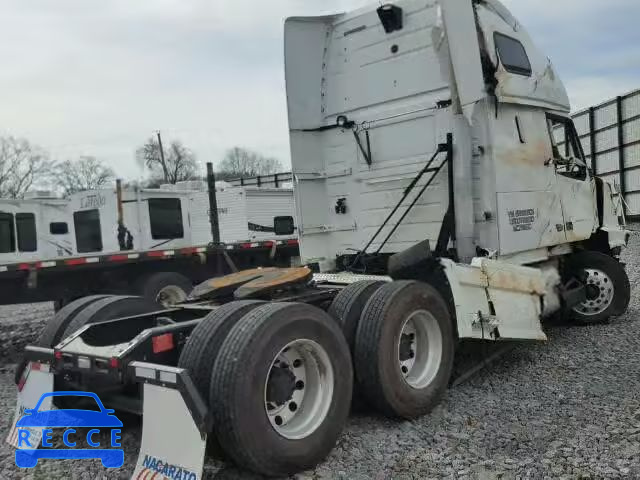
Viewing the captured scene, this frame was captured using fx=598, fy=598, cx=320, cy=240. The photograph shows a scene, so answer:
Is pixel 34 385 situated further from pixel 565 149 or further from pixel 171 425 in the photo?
pixel 565 149

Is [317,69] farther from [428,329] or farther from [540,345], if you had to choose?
[540,345]

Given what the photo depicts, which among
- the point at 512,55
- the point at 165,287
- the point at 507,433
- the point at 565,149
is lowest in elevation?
the point at 507,433

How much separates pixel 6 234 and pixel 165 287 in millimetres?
4499

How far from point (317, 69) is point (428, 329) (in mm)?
3242

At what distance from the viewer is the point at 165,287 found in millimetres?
9758

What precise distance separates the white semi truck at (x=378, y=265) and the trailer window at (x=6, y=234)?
8.08 m

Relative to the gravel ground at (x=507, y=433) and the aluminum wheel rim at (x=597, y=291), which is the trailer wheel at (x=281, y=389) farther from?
the aluminum wheel rim at (x=597, y=291)

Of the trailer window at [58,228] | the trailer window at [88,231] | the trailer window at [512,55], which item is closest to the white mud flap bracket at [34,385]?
the trailer window at [512,55]

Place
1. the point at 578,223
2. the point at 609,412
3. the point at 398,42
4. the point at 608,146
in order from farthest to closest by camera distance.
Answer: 1. the point at 608,146
2. the point at 578,223
3. the point at 398,42
4. the point at 609,412

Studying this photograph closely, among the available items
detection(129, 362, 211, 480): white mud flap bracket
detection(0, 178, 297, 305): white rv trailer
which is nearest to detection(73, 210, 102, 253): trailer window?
detection(0, 178, 297, 305): white rv trailer

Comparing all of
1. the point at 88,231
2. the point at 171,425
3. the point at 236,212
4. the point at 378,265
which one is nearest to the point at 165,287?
the point at 88,231

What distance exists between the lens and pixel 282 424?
367cm

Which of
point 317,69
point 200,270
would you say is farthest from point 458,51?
point 200,270

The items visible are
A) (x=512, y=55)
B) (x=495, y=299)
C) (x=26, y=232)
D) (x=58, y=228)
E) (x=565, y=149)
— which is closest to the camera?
(x=495, y=299)
